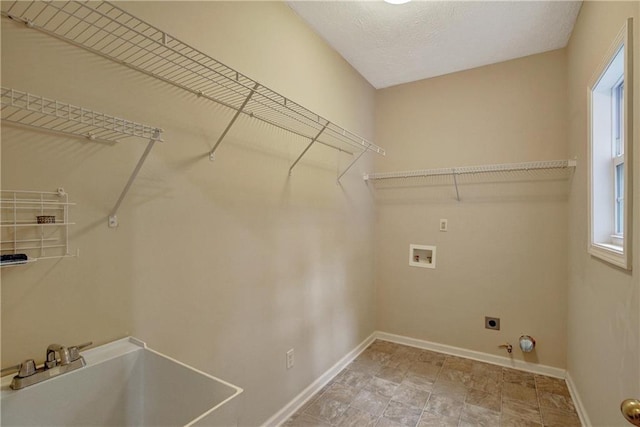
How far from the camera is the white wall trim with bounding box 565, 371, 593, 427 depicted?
195 centimetres

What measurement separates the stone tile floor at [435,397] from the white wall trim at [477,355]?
0.06 m

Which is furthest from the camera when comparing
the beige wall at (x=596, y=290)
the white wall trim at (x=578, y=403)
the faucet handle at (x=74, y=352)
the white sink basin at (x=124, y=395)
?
the white wall trim at (x=578, y=403)

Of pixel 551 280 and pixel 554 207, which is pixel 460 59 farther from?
pixel 551 280

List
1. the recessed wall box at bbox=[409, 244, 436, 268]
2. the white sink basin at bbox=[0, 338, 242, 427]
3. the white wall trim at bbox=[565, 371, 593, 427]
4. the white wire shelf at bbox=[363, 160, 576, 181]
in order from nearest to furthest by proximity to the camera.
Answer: the white sink basin at bbox=[0, 338, 242, 427] < the white wall trim at bbox=[565, 371, 593, 427] < the white wire shelf at bbox=[363, 160, 576, 181] < the recessed wall box at bbox=[409, 244, 436, 268]

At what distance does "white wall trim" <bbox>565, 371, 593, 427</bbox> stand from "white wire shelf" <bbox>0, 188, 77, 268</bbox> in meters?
2.86

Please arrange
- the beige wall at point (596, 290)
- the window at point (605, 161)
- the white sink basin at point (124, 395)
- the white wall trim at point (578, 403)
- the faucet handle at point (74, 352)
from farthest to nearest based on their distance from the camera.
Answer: the white wall trim at point (578, 403)
the window at point (605, 161)
the beige wall at point (596, 290)
the faucet handle at point (74, 352)
the white sink basin at point (124, 395)

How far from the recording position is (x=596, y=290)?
1.74 metres

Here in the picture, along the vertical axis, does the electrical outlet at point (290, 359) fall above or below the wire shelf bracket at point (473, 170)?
below

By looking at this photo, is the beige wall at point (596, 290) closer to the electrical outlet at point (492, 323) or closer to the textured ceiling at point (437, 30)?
the textured ceiling at point (437, 30)

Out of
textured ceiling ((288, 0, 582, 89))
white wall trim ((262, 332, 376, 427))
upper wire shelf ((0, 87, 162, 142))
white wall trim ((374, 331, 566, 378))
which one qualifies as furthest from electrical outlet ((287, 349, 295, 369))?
textured ceiling ((288, 0, 582, 89))

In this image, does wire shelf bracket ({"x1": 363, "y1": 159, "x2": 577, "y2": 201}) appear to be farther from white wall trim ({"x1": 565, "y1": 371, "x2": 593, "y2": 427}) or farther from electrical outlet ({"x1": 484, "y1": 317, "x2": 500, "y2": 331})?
white wall trim ({"x1": 565, "y1": 371, "x2": 593, "y2": 427})

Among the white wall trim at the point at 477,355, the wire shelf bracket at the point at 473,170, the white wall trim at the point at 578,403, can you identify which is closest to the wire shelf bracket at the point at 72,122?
the wire shelf bracket at the point at 473,170

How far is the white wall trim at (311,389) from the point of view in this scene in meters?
2.00

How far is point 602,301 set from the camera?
162 cm
